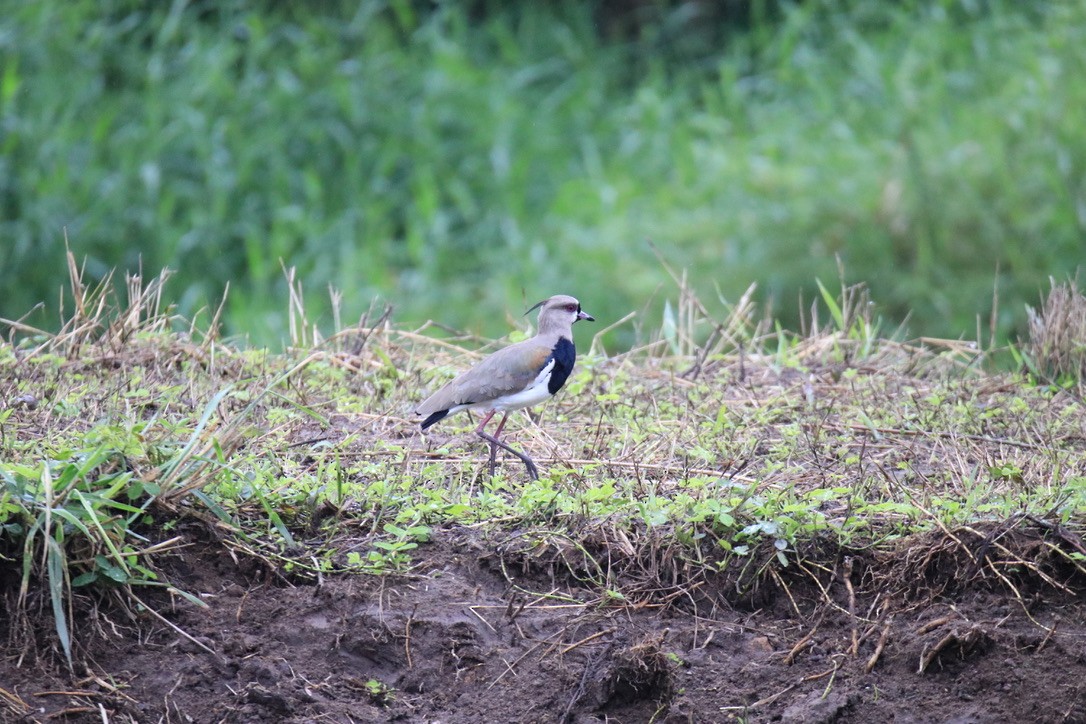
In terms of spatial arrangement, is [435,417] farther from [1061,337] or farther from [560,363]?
[1061,337]

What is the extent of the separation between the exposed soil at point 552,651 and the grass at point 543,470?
0.06m

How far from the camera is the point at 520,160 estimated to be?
32.9 feet

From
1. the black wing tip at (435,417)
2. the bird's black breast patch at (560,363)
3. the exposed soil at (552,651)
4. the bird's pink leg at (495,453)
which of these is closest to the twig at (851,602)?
the exposed soil at (552,651)

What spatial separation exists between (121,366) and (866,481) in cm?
283

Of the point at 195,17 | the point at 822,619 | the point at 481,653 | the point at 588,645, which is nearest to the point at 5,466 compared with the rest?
the point at 481,653

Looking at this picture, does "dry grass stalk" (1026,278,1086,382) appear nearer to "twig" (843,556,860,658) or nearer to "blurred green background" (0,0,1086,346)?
"twig" (843,556,860,658)

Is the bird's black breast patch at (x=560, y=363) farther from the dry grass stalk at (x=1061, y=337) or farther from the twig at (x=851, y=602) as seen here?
the dry grass stalk at (x=1061, y=337)

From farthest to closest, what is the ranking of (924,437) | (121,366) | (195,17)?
(195,17), (121,366), (924,437)

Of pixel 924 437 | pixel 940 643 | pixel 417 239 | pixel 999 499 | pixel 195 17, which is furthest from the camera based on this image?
pixel 195 17

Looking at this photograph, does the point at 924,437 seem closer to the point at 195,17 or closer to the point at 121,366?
the point at 121,366

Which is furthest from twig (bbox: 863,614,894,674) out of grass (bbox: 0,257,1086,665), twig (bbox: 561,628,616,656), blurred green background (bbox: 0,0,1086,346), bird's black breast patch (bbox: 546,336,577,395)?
blurred green background (bbox: 0,0,1086,346)

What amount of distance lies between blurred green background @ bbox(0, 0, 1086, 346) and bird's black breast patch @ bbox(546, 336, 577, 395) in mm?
3451

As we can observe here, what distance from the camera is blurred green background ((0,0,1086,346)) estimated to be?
847cm

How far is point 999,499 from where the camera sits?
155 inches
